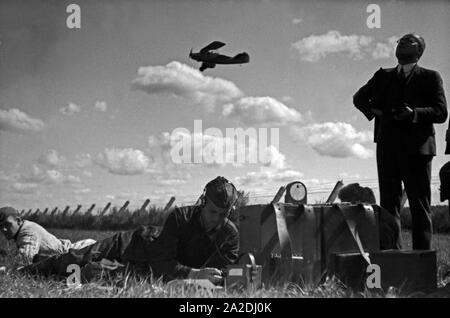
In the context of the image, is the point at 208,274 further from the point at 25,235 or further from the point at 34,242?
the point at 25,235

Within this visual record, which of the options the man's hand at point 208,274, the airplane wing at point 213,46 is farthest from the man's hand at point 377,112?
the man's hand at point 208,274

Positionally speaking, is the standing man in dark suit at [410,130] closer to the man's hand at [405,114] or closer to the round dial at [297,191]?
the man's hand at [405,114]

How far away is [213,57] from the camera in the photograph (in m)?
5.04

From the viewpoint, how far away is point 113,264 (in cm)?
484

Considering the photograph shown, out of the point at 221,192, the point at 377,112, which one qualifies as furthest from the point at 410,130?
the point at 221,192

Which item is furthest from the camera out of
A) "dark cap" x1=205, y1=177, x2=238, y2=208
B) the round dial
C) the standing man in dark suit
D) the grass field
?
the standing man in dark suit

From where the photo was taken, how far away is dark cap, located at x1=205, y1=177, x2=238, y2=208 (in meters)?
4.39

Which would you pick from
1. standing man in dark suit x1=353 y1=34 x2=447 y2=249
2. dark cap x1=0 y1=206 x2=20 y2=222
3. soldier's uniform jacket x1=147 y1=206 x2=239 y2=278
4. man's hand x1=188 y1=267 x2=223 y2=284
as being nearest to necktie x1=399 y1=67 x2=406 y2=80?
standing man in dark suit x1=353 y1=34 x2=447 y2=249

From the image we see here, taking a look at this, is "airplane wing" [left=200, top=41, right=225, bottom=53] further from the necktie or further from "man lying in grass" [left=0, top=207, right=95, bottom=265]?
"man lying in grass" [left=0, top=207, right=95, bottom=265]

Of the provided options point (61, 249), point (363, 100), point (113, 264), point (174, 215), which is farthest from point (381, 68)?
point (61, 249)
